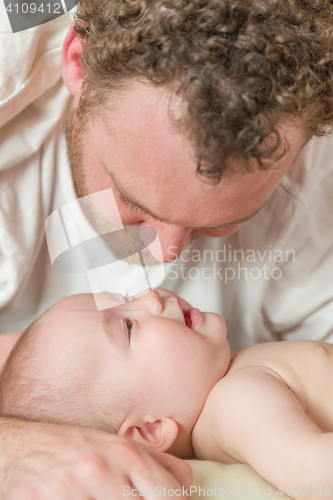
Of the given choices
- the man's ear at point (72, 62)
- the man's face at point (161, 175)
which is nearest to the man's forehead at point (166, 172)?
the man's face at point (161, 175)

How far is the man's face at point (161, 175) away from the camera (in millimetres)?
573

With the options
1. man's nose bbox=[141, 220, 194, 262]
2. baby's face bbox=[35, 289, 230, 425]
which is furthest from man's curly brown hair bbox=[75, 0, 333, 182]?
baby's face bbox=[35, 289, 230, 425]

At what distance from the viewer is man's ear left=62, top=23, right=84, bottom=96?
2.53 ft

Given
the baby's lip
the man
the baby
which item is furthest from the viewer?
the baby's lip

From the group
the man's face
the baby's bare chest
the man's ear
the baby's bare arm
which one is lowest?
the baby's bare chest

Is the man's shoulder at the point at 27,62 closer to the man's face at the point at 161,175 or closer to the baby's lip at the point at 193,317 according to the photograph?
the man's face at the point at 161,175

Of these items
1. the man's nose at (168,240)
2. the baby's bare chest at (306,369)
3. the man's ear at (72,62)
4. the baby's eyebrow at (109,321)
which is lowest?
the baby's bare chest at (306,369)

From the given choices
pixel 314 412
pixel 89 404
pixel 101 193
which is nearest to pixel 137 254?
pixel 101 193

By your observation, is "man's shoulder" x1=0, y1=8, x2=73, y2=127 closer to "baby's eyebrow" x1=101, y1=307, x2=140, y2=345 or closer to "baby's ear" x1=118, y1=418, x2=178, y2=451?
"baby's eyebrow" x1=101, y1=307, x2=140, y2=345

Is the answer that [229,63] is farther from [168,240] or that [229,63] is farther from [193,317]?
[193,317]

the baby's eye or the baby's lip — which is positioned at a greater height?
the baby's eye

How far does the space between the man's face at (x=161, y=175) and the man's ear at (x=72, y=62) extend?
109 millimetres

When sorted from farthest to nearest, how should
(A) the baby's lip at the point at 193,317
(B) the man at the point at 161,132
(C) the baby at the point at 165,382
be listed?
(A) the baby's lip at the point at 193,317, (C) the baby at the point at 165,382, (B) the man at the point at 161,132

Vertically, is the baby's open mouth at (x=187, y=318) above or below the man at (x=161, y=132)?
below
